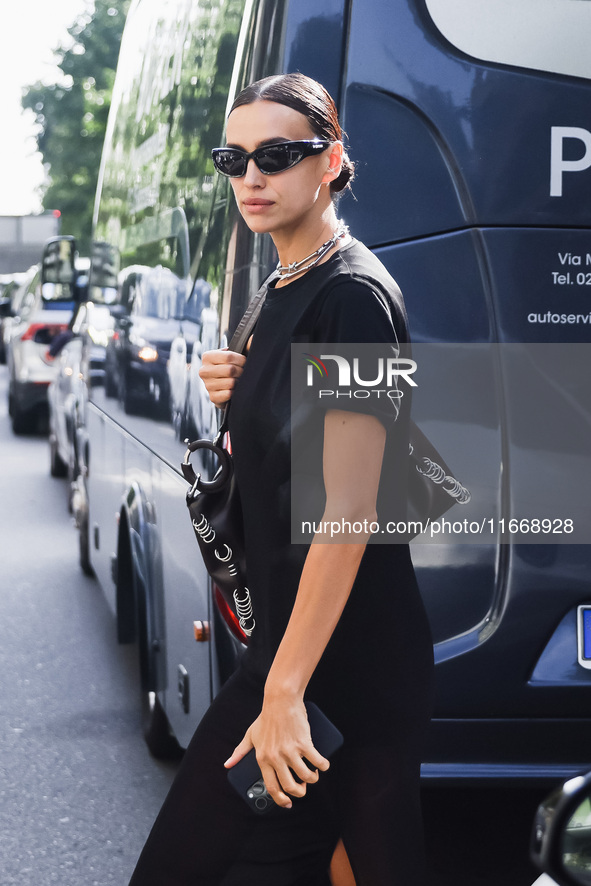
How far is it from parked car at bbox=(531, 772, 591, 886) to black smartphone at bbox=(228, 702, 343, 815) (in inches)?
24.9

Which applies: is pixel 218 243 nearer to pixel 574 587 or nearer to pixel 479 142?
pixel 479 142

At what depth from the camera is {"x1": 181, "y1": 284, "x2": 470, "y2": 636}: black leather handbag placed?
2.49m

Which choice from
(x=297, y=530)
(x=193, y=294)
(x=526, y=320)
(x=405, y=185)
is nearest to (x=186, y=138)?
(x=193, y=294)

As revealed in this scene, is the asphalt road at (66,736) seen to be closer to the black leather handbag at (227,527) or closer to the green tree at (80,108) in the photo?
the black leather handbag at (227,527)

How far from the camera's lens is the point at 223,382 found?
2.45 metres

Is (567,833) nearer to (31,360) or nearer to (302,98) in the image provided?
(302,98)

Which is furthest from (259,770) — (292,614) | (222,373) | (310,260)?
(310,260)

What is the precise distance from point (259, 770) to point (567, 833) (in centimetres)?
77

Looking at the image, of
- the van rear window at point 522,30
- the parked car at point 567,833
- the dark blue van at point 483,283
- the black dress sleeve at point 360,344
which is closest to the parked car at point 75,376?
the dark blue van at point 483,283

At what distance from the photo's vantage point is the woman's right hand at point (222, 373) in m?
2.44

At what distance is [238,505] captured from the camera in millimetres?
2504

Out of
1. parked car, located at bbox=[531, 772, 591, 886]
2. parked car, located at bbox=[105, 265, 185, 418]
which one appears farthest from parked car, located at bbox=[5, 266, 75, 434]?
parked car, located at bbox=[531, 772, 591, 886]

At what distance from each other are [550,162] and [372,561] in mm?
1474

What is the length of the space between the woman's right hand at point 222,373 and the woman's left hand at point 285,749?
57 centimetres
